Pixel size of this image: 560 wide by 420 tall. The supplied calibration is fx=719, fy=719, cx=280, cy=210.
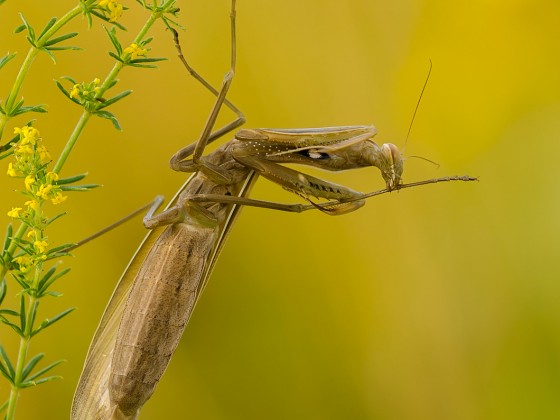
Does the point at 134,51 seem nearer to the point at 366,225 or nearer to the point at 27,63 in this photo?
the point at 27,63

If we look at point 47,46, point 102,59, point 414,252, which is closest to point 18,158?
point 47,46

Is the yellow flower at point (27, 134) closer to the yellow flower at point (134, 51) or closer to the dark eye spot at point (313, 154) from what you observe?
the yellow flower at point (134, 51)

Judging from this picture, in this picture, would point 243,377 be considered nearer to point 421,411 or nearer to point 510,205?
point 421,411

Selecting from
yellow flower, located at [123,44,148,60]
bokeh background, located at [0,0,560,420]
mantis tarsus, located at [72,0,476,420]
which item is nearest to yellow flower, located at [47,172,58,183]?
yellow flower, located at [123,44,148,60]

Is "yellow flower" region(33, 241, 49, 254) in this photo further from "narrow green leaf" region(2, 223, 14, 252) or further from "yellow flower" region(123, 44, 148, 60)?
"yellow flower" region(123, 44, 148, 60)

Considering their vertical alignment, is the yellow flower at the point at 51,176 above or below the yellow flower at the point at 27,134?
below

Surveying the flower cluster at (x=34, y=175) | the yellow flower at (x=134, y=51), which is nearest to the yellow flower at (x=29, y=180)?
the flower cluster at (x=34, y=175)
